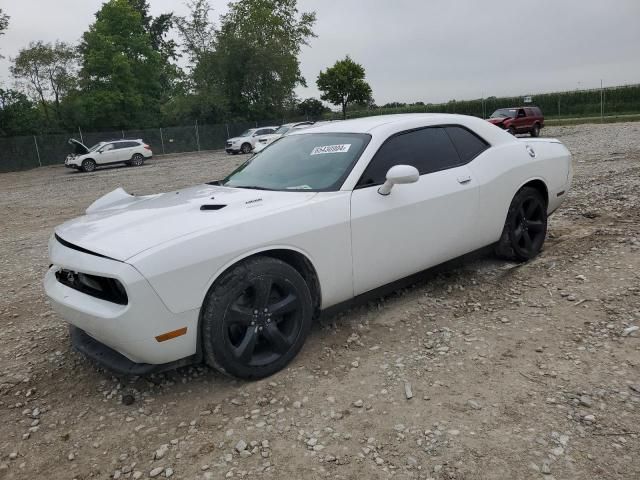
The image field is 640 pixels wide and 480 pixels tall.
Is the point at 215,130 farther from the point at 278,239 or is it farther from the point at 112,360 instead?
the point at 112,360

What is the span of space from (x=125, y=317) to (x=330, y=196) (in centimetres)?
147

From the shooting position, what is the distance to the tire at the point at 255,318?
277cm

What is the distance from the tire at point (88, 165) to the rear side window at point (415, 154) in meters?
23.6

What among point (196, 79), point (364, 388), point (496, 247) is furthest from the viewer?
point (196, 79)

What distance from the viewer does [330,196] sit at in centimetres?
329

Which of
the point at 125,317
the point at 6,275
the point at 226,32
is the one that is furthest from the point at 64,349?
the point at 226,32

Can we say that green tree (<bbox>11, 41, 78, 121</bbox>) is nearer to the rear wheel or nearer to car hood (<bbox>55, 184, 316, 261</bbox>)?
the rear wheel

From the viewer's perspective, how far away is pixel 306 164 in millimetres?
3740

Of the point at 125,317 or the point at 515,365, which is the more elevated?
the point at 125,317

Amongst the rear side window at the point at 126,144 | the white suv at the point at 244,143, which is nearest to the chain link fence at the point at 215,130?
the rear side window at the point at 126,144

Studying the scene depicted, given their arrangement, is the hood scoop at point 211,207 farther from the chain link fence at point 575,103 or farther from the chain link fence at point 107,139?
the chain link fence at point 575,103

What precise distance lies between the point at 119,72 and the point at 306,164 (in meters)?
38.5

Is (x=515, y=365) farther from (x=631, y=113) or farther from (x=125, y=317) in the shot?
(x=631, y=113)

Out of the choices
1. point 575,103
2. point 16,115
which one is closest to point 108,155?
point 16,115
